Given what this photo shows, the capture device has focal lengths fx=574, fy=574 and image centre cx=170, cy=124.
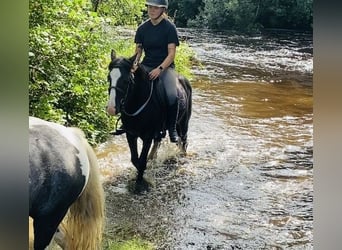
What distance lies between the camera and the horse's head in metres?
2.32

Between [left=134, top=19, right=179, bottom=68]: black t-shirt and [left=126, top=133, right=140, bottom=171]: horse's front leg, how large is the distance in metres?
0.33

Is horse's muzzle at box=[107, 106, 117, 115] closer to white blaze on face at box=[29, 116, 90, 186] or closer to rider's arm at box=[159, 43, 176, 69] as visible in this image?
white blaze on face at box=[29, 116, 90, 186]

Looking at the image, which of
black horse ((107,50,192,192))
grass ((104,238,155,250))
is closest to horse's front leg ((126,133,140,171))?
black horse ((107,50,192,192))

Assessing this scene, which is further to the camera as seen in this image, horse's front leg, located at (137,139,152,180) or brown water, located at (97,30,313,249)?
horse's front leg, located at (137,139,152,180)

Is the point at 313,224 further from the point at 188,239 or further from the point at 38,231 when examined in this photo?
the point at 38,231

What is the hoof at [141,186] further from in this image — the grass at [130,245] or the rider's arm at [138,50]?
the rider's arm at [138,50]

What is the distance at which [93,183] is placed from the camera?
2.34m

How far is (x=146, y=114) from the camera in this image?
2482mm

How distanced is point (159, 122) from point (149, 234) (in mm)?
482

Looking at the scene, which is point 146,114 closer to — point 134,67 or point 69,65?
point 134,67

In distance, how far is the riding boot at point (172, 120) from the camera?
8.06ft
